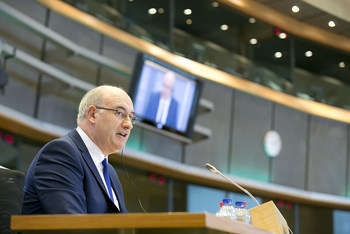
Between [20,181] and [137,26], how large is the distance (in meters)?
6.27

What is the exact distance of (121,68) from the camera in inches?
300

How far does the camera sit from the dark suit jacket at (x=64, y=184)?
196 centimetres

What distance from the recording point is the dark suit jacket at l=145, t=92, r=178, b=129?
7.33 m

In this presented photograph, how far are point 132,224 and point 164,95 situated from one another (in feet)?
19.9

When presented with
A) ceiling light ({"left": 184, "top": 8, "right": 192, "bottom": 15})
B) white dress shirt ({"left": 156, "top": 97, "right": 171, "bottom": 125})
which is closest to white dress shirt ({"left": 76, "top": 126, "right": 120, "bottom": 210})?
white dress shirt ({"left": 156, "top": 97, "right": 171, "bottom": 125})

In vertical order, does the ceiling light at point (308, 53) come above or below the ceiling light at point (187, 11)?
above

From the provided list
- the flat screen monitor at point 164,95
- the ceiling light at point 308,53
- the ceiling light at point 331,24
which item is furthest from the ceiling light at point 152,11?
the ceiling light at point 308,53

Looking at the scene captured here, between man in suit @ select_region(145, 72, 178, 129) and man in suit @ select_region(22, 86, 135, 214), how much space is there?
473 centimetres

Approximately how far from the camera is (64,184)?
201 cm

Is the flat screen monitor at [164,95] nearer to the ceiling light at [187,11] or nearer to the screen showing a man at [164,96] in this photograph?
the screen showing a man at [164,96]

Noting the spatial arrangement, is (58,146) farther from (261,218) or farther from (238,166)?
(238,166)

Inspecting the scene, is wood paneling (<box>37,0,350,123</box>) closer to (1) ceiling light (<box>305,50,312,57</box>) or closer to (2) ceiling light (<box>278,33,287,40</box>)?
(2) ceiling light (<box>278,33,287,40</box>)

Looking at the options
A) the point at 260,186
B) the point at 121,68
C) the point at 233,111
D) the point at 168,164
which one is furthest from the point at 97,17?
the point at 260,186

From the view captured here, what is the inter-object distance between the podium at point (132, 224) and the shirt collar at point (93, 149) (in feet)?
2.28
